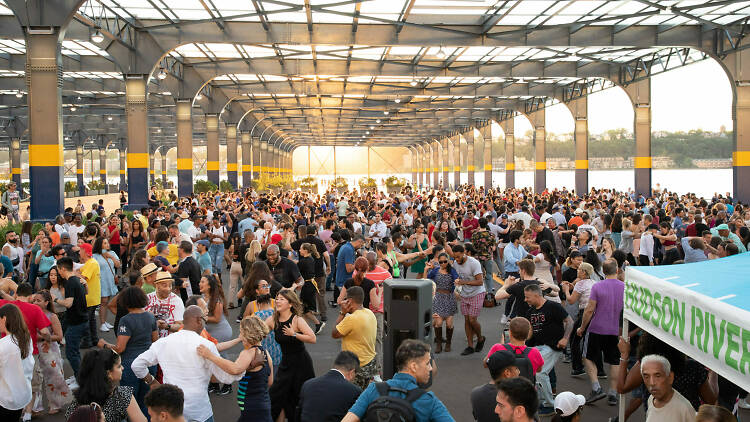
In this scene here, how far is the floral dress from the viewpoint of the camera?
7129mm

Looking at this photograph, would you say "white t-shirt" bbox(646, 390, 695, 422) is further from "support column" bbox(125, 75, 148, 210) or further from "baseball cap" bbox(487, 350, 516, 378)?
"support column" bbox(125, 75, 148, 210)

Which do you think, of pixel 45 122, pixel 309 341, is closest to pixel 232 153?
pixel 45 122

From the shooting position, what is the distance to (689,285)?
4977 millimetres

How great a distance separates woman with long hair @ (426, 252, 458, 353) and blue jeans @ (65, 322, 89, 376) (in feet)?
15.5

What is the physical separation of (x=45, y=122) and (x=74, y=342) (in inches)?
363

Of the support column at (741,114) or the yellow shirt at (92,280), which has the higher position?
the support column at (741,114)

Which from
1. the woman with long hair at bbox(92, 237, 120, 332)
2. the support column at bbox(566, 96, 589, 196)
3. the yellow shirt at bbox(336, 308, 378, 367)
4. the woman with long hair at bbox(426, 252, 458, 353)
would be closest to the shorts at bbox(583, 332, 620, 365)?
the woman with long hair at bbox(426, 252, 458, 353)

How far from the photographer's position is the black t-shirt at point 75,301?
7.73m

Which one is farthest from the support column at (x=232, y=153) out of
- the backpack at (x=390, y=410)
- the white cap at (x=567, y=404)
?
the backpack at (x=390, y=410)

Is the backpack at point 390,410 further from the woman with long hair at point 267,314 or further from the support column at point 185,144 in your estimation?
the support column at point 185,144

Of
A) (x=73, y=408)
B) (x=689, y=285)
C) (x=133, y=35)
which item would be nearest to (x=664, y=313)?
(x=689, y=285)

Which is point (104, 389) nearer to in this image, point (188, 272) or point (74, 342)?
point (74, 342)

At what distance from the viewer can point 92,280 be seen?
29.4ft

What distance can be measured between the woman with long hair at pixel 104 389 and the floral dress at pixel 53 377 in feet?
9.93
